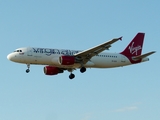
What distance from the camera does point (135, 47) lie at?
76438 mm

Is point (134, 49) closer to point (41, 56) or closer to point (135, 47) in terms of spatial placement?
point (135, 47)

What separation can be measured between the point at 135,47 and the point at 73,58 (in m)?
14.4

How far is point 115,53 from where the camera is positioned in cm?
7331

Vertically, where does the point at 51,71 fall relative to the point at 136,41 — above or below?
below

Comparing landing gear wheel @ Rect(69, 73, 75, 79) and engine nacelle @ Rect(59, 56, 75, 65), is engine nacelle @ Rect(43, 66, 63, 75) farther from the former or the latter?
engine nacelle @ Rect(59, 56, 75, 65)

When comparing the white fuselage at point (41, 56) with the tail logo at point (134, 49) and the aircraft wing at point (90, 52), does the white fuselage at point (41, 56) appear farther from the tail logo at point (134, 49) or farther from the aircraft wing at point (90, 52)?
the tail logo at point (134, 49)

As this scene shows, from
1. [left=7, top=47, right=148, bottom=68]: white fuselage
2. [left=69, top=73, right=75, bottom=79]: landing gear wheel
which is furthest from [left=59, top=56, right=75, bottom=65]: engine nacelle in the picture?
[left=69, top=73, right=75, bottom=79]: landing gear wheel

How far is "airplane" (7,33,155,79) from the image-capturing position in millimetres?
65312

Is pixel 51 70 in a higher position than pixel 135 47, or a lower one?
lower

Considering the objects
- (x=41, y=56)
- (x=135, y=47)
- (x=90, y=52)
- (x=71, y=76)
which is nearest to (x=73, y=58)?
(x=90, y=52)

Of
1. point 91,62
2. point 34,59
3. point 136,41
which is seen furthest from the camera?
point 136,41

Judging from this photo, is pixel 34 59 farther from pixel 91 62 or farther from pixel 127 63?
pixel 127 63

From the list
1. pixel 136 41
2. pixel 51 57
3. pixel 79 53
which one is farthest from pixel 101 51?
pixel 136 41

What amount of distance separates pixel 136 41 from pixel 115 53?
6224mm
